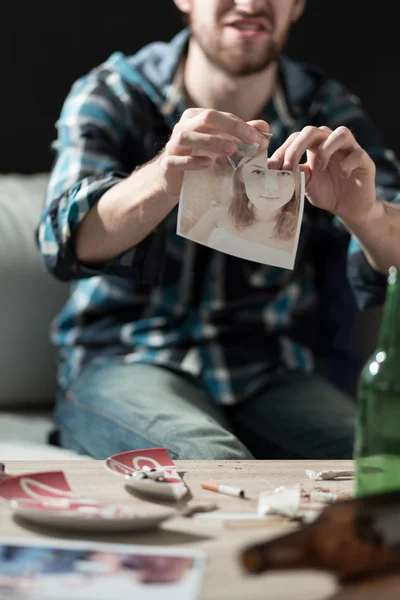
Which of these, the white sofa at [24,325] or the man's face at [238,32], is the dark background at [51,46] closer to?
the white sofa at [24,325]

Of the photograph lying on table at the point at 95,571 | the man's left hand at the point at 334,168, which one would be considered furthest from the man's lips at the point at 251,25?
the photograph lying on table at the point at 95,571

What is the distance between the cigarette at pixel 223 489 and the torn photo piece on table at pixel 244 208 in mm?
334

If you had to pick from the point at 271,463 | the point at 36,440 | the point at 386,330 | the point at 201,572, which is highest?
the point at 386,330

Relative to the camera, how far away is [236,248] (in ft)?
3.58

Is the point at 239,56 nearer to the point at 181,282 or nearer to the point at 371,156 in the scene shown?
the point at 371,156

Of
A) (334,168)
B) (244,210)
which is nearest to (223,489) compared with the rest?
(244,210)

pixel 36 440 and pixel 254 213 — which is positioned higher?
pixel 254 213

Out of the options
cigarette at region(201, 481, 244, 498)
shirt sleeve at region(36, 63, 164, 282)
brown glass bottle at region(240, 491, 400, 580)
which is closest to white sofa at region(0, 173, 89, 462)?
shirt sleeve at region(36, 63, 164, 282)

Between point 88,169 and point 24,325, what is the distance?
1.40 feet

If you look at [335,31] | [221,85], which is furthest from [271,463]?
[335,31]

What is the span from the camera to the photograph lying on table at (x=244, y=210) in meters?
1.07

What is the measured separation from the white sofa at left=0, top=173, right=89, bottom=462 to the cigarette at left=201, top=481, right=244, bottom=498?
90 cm

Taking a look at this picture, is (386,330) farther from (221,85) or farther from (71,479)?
(221,85)

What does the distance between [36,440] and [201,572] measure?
1.04 meters
